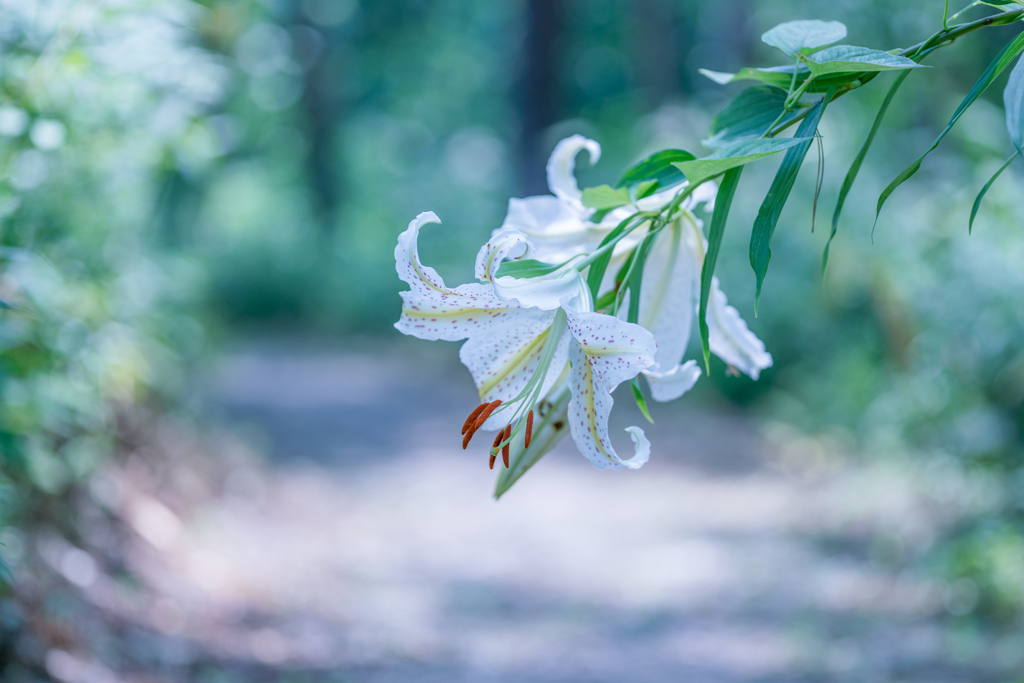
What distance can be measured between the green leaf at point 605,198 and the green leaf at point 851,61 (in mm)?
156

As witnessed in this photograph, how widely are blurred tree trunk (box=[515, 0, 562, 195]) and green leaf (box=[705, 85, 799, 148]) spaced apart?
6.11 meters

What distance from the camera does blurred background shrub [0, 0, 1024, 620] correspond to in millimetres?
1842

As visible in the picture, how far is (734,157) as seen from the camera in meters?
0.54

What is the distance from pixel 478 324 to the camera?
2.15 feet

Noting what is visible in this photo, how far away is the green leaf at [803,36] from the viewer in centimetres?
59

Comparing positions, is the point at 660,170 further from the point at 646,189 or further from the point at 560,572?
the point at 560,572

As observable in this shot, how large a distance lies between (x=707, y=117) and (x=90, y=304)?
186 inches

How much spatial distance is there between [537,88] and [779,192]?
6.75 metres

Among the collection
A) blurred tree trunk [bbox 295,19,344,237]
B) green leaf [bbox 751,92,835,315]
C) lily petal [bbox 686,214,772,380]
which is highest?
blurred tree trunk [bbox 295,19,344,237]

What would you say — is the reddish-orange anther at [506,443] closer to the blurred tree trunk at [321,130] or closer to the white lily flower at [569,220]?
the white lily flower at [569,220]

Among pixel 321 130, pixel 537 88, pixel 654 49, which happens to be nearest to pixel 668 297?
pixel 537 88

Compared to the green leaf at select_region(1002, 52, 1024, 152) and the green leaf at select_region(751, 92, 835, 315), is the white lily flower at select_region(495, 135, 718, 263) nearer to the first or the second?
the green leaf at select_region(751, 92, 835, 315)

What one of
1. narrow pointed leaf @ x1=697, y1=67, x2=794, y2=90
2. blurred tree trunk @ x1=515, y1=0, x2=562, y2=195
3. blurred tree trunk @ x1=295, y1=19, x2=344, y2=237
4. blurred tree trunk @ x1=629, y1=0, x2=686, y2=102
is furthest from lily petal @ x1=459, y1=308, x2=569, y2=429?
blurred tree trunk @ x1=295, y1=19, x2=344, y2=237

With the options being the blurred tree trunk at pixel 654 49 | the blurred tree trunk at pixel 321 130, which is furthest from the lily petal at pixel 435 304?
the blurred tree trunk at pixel 321 130
